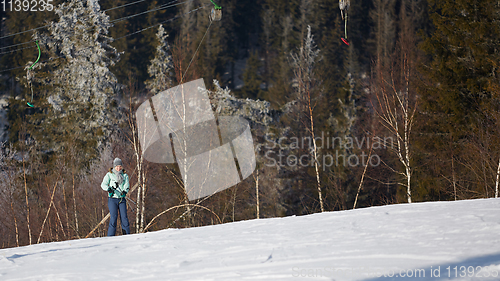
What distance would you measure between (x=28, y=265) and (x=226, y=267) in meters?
2.36

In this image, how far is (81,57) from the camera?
74.7 feet

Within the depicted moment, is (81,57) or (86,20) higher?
(86,20)

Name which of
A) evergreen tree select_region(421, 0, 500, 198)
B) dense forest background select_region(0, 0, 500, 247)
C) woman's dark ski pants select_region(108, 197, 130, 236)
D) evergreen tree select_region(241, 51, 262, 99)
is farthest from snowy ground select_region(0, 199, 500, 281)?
evergreen tree select_region(241, 51, 262, 99)

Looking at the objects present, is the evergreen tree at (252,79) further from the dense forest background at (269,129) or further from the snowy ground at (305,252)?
the snowy ground at (305,252)

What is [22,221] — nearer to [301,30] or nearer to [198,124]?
[198,124]

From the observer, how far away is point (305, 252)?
4.44 metres

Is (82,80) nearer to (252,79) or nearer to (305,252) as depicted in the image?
(305,252)

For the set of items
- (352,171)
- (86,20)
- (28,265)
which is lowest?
(352,171)

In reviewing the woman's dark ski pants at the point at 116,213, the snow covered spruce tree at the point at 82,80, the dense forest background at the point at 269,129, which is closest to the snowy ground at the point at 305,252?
the woman's dark ski pants at the point at 116,213

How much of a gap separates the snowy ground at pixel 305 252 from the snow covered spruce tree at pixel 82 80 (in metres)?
17.2

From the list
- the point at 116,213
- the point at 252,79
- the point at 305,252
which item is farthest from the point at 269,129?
the point at 252,79

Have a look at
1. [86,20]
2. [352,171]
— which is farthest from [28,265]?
A: [352,171]

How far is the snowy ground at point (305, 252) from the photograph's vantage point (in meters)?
3.72

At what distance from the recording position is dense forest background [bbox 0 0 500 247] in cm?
1592
